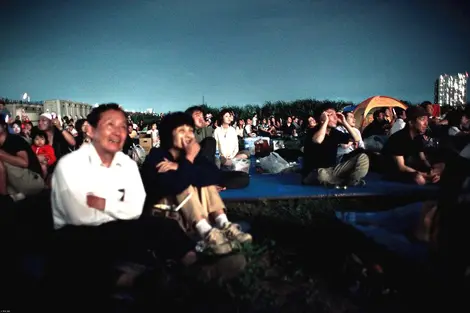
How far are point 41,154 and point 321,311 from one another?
6.12 meters

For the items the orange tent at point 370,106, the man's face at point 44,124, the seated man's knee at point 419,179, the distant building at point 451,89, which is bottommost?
the seated man's knee at point 419,179

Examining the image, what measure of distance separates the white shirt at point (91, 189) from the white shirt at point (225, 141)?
503 cm

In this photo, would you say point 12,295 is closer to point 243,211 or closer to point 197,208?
point 197,208

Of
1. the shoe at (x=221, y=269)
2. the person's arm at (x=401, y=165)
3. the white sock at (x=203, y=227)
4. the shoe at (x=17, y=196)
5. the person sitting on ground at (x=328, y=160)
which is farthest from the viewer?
the person's arm at (x=401, y=165)

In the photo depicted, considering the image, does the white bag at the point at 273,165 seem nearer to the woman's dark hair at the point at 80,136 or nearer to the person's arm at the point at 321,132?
the person's arm at the point at 321,132

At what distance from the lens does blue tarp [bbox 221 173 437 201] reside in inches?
200

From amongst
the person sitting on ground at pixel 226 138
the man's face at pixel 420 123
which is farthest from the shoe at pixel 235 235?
the person sitting on ground at pixel 226 138

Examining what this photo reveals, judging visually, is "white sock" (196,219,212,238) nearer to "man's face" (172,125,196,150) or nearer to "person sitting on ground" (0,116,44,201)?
"man's face" (172,125,196,150)

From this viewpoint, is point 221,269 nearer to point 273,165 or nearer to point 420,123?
point 420,123

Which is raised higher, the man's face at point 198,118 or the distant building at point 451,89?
the distant building at point 451,89

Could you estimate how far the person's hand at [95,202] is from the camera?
283cm

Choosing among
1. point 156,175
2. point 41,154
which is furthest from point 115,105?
point 41,154

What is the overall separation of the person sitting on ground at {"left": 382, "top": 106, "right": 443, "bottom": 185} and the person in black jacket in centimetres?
325

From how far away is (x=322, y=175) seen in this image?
18.1 feet
